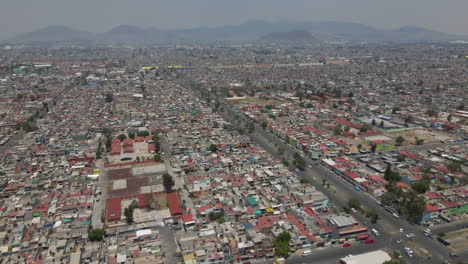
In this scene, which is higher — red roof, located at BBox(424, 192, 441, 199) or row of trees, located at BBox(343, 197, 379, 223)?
red roof, located at BBox(424, 192, 441, 199)

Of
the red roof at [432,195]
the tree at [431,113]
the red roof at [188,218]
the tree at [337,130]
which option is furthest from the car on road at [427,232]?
the tree at [431,113]

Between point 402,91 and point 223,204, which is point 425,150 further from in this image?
point 402,91

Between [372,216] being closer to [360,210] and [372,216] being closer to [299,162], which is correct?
[360,210]

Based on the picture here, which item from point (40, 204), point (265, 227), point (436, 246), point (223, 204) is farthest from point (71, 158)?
point (436, 246)

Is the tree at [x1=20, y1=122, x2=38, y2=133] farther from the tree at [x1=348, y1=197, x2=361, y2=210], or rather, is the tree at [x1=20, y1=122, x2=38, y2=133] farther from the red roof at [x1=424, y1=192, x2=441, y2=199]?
the red roof at [x1=424, y1=192, x2=441, y2=199]

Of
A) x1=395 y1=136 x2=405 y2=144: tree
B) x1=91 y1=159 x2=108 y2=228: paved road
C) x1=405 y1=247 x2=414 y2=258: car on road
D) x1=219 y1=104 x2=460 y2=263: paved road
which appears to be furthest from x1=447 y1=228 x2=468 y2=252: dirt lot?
x1=91 y1=159 x2=108 y2=228: paved road

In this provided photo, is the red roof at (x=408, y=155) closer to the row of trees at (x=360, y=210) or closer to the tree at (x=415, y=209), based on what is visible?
the tree at (x=415, y=209)
